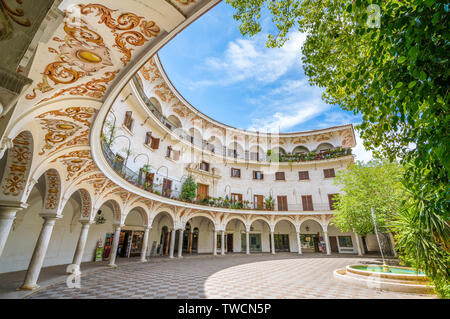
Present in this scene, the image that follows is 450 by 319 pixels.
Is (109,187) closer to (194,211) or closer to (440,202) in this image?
(194,211)

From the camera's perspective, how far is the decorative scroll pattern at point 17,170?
200 inches

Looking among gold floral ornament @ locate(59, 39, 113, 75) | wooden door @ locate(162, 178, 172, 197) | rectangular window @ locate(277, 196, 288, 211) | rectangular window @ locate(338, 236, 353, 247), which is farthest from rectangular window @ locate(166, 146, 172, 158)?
rectangular window @ locate(338, 236, 353, 247)

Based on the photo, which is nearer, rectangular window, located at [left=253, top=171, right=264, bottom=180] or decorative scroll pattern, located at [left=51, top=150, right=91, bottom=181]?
decorative scroll pattern, located at [left=51, top=150, right=91, bottom=181]

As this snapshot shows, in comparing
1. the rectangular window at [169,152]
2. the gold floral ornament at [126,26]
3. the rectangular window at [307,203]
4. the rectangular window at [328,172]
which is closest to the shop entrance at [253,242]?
the rectangular window at [307,203]

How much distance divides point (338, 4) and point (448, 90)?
3.89 metres

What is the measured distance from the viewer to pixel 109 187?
9.44 metres

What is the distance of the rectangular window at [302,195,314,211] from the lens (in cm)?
2135

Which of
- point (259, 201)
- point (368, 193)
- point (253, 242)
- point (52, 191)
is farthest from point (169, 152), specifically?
point (368, 193)

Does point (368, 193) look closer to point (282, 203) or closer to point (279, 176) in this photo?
point (282, 203)

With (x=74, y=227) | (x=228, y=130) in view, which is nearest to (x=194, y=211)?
(x=74, y=227)

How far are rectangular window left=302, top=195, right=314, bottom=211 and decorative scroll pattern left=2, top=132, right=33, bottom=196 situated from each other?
71.5 ft

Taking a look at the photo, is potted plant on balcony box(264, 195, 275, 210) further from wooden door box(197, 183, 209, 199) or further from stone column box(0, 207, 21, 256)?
stone column box(0, 207, 21, 256)

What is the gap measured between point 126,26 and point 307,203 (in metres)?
22.6

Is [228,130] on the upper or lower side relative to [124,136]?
upper
